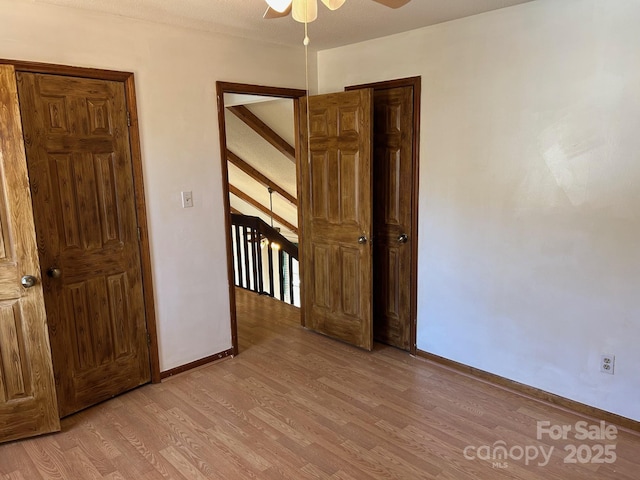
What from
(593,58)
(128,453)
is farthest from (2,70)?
(593,58)

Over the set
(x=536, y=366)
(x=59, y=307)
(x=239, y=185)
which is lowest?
(x=536, y=366)

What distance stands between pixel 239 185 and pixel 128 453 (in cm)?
584

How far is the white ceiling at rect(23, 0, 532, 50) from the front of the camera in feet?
8.50

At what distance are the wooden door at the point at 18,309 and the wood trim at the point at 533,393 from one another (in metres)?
2.54

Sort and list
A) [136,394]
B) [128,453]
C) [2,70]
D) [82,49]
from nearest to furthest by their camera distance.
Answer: [2,70] → [128,453] → [82,49] → [136,394]

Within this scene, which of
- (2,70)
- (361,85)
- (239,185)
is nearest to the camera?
(2,70)

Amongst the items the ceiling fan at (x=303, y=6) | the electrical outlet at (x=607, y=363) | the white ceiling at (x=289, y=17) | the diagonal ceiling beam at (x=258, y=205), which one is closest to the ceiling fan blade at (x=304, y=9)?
the ceiling fan at (x=303, y=6)

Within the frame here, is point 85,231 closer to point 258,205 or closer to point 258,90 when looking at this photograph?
point 258,90

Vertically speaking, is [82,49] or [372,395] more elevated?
[82,49]

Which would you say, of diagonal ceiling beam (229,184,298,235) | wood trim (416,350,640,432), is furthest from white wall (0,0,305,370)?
diagonal ceiling beam (229,184,298,235)

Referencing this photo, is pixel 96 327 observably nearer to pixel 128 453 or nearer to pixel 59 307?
pixel 59 307

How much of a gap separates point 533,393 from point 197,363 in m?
2.34

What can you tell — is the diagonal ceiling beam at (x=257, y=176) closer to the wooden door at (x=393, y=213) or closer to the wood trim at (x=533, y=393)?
the wooden door at (x=393, y=213)

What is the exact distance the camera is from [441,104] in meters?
3.15
